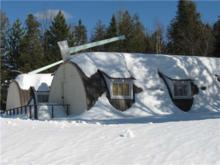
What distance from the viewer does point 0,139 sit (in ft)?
34.1

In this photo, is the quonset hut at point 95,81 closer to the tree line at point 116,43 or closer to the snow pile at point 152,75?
the snow pile at point 152,75

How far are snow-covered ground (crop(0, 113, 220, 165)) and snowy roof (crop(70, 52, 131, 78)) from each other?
1791 centimetres

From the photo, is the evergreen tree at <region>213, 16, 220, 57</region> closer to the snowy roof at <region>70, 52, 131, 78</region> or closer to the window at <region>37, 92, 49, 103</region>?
the window at <region>37, 92, 49, 103</region>

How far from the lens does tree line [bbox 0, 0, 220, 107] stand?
55.0 m

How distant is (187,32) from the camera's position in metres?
57.9

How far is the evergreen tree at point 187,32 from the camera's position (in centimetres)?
5456

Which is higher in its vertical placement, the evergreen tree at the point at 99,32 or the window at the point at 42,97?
the evergreen tree at the point at 99,32

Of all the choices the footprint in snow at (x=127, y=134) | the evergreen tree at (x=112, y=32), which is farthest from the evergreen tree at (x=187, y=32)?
the footprint in snow at (x=127, y=134)

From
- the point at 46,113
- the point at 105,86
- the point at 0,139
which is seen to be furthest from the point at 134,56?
the point at 0,139

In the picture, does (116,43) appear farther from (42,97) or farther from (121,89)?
(121,89)

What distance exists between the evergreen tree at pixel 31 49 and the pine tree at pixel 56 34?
5.21 ft

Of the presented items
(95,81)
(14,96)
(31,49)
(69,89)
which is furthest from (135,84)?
(31,49)

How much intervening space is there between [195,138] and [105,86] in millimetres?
19521

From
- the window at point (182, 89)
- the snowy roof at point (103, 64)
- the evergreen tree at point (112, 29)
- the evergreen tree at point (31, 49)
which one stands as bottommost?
the window at point (182, 89)
